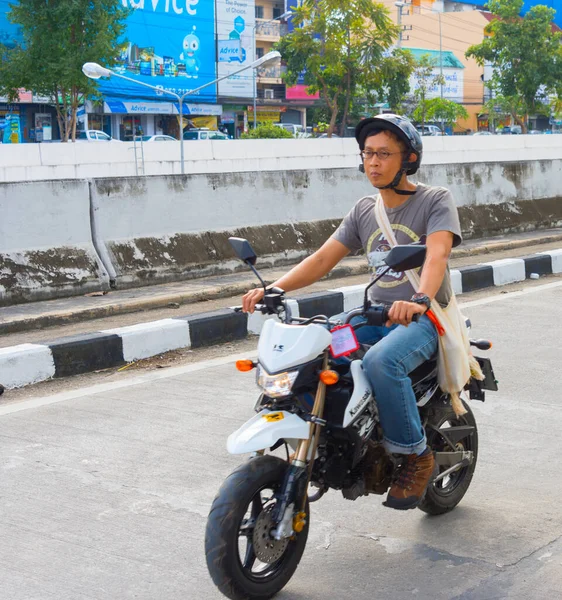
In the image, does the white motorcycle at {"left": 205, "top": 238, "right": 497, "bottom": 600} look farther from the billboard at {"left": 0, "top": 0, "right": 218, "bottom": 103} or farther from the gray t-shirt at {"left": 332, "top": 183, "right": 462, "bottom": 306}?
the billboard at {"left": 0, "top": 0, "right": 218, "bottom": 103}

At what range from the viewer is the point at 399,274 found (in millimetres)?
3529

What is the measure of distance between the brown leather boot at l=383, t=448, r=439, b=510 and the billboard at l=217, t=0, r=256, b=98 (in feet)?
175

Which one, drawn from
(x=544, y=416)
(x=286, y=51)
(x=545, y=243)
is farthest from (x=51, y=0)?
(x=544, y=416)

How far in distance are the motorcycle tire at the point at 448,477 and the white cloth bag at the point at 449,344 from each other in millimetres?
115

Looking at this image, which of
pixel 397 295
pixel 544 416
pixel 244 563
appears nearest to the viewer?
pixel 244 563

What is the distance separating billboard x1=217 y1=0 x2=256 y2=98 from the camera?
5603 cm

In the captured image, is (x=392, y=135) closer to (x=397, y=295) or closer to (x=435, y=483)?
(x=397, y=295)

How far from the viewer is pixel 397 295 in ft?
11.6

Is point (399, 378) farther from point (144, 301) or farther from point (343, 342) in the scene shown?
point (144, 301)

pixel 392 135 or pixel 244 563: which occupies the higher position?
pixel 392 135

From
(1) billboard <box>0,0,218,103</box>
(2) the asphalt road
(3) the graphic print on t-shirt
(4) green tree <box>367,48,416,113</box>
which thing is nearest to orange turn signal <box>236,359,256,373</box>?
(3) the graphic print on t-shirt

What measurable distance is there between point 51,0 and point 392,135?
3548 centimetres

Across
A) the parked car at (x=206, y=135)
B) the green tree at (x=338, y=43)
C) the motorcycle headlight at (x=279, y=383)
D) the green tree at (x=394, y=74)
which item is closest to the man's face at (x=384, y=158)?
the motorcycle headlight at (x=279, y=383)

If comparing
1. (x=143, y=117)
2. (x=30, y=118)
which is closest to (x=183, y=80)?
(x=143, y=117)
